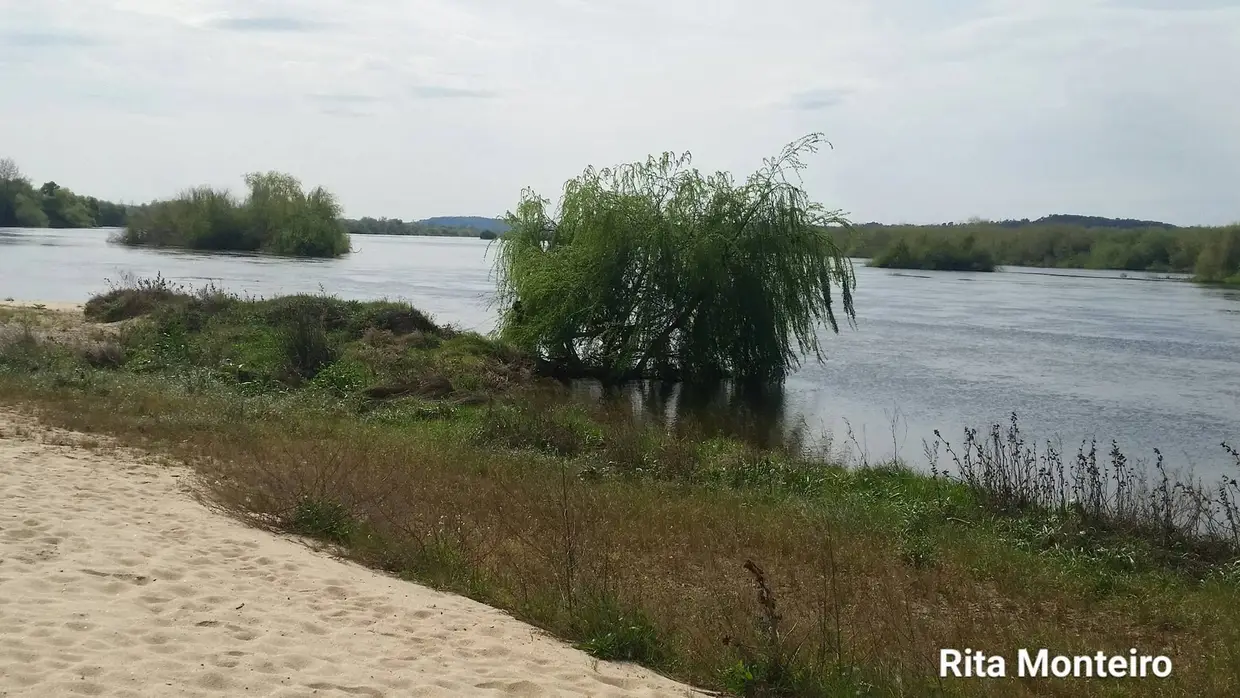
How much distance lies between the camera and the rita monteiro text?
6977 millimetres

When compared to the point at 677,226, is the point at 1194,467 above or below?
below

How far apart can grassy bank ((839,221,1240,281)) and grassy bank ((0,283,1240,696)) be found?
6807 cm

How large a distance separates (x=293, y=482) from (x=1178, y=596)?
9.27 m

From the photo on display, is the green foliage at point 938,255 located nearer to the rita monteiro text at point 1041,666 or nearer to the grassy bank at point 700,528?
the grassy bank at point 700,528

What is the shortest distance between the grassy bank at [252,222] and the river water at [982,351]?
1880cm

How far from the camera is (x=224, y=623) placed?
6539 millimetres

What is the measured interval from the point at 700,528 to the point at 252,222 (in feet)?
295

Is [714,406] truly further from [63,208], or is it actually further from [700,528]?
[63,208]

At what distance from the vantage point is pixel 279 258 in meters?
82.6

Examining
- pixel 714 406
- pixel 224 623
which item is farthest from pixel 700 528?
pixel 714 406

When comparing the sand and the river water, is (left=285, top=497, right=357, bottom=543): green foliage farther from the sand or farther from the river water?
the river water

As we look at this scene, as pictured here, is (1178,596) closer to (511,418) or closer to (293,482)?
(293,482)

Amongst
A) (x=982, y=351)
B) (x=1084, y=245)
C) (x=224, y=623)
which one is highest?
(x=1084, y=245)

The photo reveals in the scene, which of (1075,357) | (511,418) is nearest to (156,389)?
(511,418)
